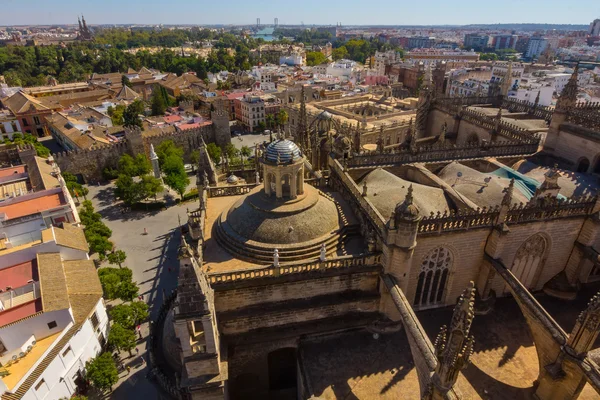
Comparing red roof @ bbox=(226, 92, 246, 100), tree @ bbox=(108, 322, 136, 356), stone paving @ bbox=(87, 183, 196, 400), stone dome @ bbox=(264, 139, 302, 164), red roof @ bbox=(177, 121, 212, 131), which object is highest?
stone dome @ bbox=(264, 139, 302, 164)

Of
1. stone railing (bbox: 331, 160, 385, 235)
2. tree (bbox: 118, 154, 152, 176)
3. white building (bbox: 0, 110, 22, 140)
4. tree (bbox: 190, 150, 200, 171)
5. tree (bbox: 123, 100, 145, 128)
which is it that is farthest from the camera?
white building (bbox: 0, 110, 22, 140)

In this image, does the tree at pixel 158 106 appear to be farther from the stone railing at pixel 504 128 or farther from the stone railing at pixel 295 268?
the stone railing at pixel 295 268

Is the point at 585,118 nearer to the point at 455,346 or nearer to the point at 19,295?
the point at 455,346

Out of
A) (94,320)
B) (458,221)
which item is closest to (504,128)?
(458,221)

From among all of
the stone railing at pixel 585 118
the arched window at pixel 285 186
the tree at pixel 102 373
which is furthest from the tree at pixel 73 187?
the stone railing at pixel 585 118

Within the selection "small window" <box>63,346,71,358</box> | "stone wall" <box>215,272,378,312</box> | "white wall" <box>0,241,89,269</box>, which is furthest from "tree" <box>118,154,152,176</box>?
"stone wall" <box>215,272,378,312</box>

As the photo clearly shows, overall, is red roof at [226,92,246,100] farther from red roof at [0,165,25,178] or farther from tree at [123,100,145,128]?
red roof at [0,165,25,178]

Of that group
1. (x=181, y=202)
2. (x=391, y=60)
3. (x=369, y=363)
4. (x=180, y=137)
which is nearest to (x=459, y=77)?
(x=391, y=60)

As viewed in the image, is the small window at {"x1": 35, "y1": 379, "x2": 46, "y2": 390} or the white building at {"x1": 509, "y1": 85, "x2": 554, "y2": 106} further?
the white building at {"x1": 509, "y1": 85, "x2": 554, "y2": 106}
